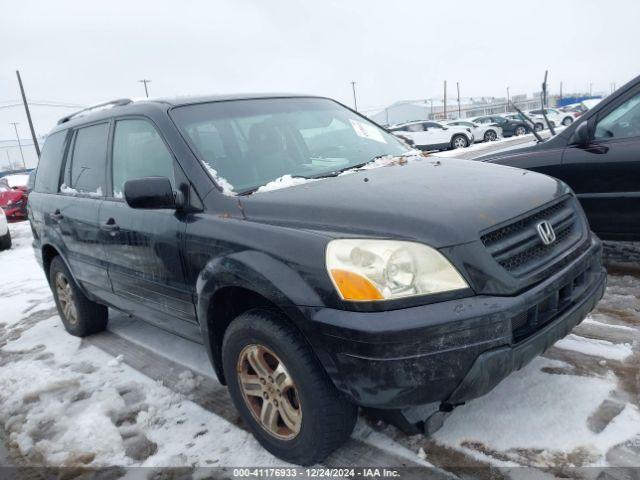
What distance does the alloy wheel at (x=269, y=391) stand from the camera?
2.27 meters

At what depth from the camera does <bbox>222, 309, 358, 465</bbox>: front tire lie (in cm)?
209

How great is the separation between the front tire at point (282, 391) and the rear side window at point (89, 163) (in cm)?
182

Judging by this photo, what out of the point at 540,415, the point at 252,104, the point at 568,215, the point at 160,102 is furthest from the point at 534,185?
the point at 160,102

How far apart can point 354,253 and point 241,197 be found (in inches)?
29.9

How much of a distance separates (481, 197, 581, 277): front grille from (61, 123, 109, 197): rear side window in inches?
105

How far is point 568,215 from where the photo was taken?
8.51 ft

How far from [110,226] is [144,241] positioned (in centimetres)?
48

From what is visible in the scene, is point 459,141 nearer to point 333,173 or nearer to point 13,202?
point 13,202

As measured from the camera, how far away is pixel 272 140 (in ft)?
9.75

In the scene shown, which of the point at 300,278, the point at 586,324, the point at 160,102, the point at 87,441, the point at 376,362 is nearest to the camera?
the point at 376,362

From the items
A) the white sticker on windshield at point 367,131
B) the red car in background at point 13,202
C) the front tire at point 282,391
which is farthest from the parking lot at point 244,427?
the red car in background at point 13,202

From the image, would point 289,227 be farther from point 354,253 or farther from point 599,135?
point 599,135

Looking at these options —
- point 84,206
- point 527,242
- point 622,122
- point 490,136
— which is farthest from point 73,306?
point 490,136

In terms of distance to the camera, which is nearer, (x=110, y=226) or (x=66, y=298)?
(x=110, y=226)
